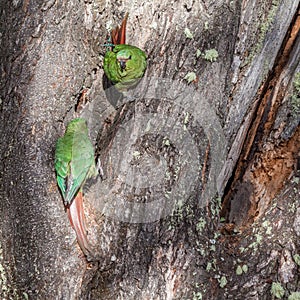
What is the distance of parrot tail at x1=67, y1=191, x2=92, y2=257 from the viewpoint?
1855mm

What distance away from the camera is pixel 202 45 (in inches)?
75.9

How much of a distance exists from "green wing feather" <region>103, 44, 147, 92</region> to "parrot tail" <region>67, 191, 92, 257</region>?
0.47 m

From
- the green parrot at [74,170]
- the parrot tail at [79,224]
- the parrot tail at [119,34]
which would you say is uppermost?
the parrot tail at [119,34]

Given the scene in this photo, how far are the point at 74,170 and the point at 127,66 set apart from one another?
0.43 metres

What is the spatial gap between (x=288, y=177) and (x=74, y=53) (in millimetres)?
989

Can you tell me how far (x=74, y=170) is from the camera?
6.13 feet

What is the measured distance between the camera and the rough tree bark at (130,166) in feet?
6.08

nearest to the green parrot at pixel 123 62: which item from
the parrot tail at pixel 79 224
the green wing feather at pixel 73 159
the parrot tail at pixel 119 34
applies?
the parrot tail at pixel 119 34

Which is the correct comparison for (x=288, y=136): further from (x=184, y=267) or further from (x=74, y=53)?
(x=74, y=53)

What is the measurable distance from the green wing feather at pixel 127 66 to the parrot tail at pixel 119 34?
1.2 inches

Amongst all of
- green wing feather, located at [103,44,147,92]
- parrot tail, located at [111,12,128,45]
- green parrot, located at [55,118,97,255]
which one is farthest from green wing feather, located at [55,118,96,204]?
parrot tail, located at [111,12,128,45]

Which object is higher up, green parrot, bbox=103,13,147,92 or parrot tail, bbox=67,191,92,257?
green parrot, bbox=103,13,147,92

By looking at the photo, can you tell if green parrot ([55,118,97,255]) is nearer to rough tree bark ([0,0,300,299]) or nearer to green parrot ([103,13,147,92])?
rough tree bark ([0,0,300,299])

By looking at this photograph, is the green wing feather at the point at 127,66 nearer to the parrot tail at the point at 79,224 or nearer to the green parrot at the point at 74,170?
the green parrot at the point at 74,170
